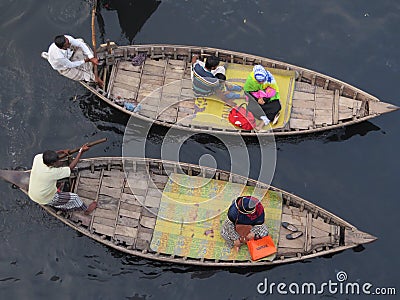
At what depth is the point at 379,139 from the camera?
57.5 ft

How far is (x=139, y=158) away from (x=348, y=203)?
610 cm

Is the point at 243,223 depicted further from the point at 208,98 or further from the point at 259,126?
the point at 208,98

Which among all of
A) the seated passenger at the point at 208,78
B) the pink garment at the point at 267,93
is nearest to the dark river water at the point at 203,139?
the seated passenger at the point at 208,78

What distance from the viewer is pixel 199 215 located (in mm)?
15391

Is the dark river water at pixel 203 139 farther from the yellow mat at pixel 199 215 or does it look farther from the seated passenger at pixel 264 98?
the seated passenger at pixel 264 98

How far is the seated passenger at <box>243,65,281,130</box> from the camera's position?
633 inches

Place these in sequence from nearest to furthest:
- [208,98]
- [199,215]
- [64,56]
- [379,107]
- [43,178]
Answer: [43,178], [64,56], [199,215], [379,107], [208,98]

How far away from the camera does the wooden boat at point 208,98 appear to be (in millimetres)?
16359

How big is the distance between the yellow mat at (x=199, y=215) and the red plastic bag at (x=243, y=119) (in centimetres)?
171

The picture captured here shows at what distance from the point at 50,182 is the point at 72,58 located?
3877mm

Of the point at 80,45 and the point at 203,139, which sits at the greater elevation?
the point at 80,45

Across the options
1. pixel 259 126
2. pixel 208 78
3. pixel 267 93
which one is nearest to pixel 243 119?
pixel 259 126

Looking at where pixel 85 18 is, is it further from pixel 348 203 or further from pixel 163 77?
pixel 348 203

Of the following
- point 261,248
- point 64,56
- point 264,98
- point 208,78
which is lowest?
point 261,248
